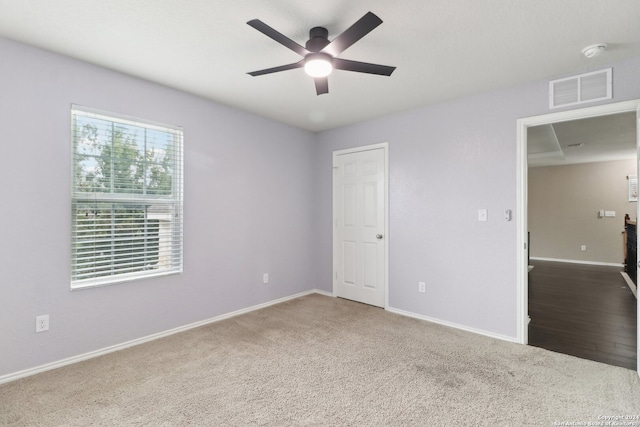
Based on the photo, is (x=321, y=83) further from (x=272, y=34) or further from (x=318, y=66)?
(x=272, y=34)

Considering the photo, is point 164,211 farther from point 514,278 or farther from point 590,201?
point 590,201

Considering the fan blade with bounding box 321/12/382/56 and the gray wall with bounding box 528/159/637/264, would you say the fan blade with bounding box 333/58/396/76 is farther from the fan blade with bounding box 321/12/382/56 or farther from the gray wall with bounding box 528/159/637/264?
the gray wall with bounding box 528/159/637/264

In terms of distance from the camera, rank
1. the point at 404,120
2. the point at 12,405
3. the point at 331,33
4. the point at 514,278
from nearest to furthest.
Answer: the point at 12,405 → the point at 331,33 → the point at 514,278 → the point at 404,120

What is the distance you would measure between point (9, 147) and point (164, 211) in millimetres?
1245

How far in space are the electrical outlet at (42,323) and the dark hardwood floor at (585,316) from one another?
427 cm

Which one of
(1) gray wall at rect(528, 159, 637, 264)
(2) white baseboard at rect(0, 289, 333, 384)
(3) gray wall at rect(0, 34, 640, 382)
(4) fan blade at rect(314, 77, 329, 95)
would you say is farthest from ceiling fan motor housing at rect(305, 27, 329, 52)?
(1) gray wall at rect(528, 159, 637, 264)

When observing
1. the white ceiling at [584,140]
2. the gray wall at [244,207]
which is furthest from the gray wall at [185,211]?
the white ceiling at [584,140]

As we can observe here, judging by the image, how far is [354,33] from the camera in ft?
6.09

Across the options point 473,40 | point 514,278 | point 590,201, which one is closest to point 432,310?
point 514,278

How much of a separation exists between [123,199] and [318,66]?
215 centimetres

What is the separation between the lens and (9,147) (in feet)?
7.72

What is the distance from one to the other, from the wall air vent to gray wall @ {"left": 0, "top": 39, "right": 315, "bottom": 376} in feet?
10.1

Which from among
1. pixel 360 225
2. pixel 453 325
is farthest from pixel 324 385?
pixel 360 225

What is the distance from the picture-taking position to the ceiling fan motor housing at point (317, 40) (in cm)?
213
